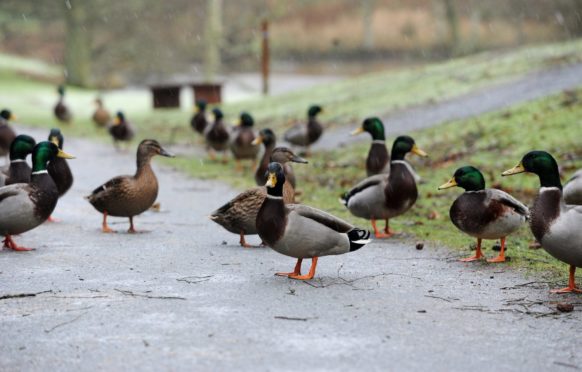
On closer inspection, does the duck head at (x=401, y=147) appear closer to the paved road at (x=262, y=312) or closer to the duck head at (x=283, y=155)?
the paved road at (x=262, y=312)

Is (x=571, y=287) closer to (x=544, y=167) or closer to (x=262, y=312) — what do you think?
(x=544, y=167)

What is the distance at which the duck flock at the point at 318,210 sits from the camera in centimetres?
617

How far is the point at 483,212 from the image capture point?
712 centimetres

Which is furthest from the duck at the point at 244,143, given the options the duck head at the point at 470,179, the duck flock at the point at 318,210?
the duck head at the point at 470,179

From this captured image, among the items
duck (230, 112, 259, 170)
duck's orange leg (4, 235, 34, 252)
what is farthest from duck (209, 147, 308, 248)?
duck (230, 112, 259, 170)

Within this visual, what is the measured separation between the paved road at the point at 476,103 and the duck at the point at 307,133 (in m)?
1.33

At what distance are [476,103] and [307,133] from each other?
468 centimetres

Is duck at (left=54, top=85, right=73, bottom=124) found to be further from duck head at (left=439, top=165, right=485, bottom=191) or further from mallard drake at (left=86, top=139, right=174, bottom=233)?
duck head at (left=439, top=165, right=485, bottom=191)

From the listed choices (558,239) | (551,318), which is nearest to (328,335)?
(551,318)

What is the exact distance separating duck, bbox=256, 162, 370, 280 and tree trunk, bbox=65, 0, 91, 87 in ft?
120

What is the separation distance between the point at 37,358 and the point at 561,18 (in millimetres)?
35475

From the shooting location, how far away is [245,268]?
6.97m

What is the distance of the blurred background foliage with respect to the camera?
4197 centimetres

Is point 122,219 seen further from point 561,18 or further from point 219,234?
point 561,18
